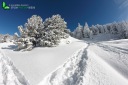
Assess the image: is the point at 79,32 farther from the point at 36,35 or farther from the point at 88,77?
the point at 88,77

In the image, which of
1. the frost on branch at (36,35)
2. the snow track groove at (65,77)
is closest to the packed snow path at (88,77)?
the snow track groove at (65,77)

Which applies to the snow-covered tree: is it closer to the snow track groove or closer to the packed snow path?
the packed snow path

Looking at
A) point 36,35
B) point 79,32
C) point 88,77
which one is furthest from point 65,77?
point 79,32

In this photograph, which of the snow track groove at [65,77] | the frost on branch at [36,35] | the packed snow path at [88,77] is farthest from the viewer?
the frost on branch at [36,35]

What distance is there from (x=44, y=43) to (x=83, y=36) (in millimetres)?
67954

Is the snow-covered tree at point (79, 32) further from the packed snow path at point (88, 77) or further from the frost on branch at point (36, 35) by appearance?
the packed snow path at point (88, 77)

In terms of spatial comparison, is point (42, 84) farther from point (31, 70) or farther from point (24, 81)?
point (31, 70)

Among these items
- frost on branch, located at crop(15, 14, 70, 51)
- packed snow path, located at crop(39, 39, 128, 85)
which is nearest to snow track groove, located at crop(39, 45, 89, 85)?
packed snow path, located at crop(39, 39, 128, 85)

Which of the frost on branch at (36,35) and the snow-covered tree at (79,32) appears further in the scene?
the snow-covered tree at (79,32)

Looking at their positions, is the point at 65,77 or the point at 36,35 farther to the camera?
the point at 36,35

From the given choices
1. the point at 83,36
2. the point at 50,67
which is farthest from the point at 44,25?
the point at 83,36

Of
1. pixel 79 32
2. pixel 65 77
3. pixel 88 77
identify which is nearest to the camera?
pixel 88 77

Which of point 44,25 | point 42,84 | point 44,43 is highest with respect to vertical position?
point 44,25

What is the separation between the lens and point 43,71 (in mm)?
7539
